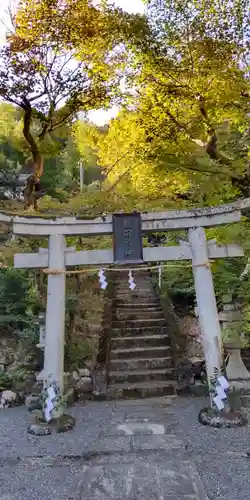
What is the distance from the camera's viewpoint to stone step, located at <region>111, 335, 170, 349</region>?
24.6 ft

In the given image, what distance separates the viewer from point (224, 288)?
21.5ft

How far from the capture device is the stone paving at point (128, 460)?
314 cm

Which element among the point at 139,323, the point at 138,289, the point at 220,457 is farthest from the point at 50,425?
the point at 138,289

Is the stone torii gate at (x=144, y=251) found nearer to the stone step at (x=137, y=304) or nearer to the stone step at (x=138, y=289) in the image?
the stone step at (x=137, y=304)

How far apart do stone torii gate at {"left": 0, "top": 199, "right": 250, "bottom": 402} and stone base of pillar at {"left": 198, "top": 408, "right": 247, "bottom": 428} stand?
39.1 inches

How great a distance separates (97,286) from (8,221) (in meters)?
4.47

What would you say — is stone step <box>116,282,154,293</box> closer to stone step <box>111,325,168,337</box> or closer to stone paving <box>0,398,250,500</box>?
stone step <box>111,325,168,337</box>

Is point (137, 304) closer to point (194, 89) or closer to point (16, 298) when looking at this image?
point (16, 298)

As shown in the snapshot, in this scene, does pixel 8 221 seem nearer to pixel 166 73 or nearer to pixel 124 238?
pixel 124 238

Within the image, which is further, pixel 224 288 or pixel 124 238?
pixel 224 288

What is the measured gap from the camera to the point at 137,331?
7.89 meters

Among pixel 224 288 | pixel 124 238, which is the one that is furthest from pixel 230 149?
pixel 124 238

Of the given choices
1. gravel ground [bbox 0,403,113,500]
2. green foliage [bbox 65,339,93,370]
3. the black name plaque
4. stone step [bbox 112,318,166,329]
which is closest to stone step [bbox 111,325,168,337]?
stone step [bbox 112,318,166,329]

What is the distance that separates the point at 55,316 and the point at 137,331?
3.13 m
